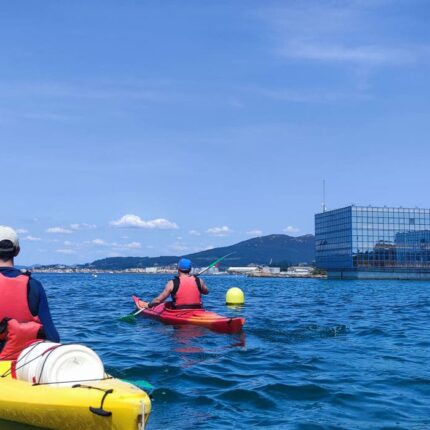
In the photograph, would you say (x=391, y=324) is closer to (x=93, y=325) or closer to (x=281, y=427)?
(x=93, y=325)

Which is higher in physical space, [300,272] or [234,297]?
[234,297]

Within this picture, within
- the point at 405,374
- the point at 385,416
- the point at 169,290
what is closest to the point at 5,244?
the point at 385,416

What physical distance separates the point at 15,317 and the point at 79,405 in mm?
1920

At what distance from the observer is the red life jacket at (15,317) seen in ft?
21.4

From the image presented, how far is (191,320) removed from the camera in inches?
593

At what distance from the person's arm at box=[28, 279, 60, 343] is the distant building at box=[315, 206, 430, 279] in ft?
323

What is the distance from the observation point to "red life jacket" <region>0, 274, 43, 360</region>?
6.53 metres

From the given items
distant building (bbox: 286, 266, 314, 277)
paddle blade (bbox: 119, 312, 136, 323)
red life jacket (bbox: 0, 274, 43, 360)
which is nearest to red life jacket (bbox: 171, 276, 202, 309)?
paddle blade (bbox: 119, 312, 136, 323)

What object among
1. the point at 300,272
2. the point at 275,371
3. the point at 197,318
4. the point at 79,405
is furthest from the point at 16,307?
the point at 300,272

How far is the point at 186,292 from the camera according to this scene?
1542 centimetres

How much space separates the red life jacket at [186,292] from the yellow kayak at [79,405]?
952 cm

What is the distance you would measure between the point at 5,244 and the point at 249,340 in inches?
314

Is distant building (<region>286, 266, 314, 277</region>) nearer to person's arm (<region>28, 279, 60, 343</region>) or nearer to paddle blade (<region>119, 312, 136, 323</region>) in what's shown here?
paddle blade (<region>119, 312, 136, 323</region>)

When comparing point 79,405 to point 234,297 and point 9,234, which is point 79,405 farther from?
point 234,297
